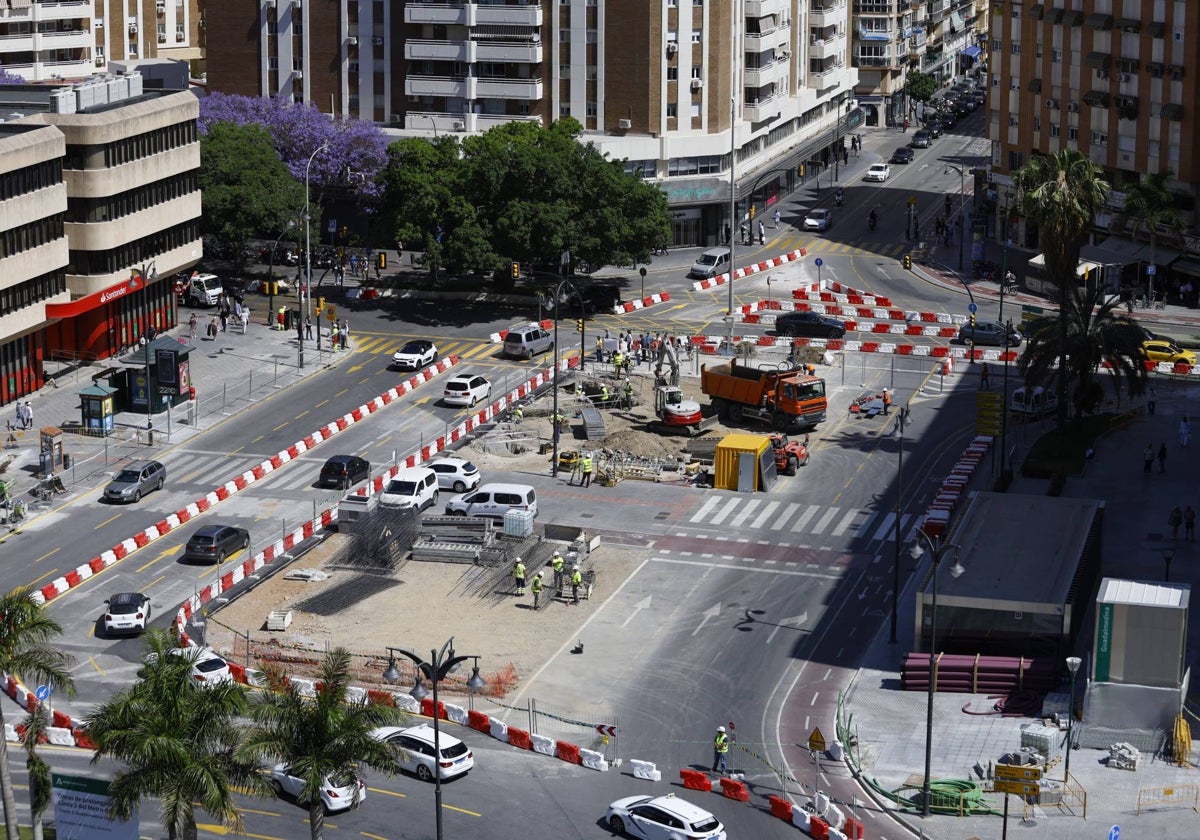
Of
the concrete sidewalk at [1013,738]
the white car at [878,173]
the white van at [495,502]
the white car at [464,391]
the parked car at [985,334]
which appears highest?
the white car at [878,173]

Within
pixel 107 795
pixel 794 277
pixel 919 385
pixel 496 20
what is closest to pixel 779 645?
pixel 107 795

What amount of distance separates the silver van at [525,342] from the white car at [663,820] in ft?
197

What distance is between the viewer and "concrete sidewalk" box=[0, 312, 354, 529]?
334 feet

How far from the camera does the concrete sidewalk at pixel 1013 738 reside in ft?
218

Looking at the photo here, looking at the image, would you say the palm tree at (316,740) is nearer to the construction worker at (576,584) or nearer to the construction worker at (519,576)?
the construction worker at (576,584)

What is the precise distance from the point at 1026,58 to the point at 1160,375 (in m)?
40.7

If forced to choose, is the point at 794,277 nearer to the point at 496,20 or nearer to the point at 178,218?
the point at 496,20

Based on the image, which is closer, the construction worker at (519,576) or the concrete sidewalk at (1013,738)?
the concrete sidewalk at (1013,738)

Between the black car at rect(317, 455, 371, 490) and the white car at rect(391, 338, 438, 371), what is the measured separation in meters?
20.5

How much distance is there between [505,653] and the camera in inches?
3140

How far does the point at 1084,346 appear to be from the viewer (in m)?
106

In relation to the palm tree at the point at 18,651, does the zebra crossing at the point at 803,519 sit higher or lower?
lower

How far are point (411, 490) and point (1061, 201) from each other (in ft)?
162

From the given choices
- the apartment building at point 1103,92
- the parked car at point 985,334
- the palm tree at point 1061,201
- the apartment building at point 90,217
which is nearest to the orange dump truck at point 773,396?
the palm tree at point 1061,201
